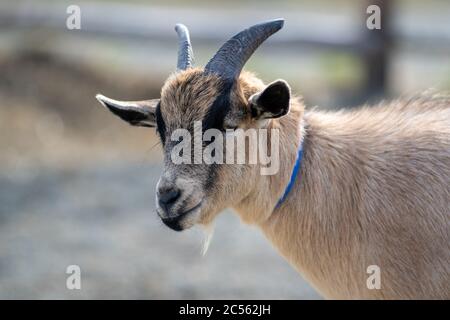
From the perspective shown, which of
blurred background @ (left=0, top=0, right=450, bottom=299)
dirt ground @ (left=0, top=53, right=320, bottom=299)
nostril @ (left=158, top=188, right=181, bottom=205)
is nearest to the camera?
nostril @ (left=158, top=188, right=181, bottom=205)

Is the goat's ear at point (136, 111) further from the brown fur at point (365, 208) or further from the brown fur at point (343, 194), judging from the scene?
the brown fur at point (365, 208)

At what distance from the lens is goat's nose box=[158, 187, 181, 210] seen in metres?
4.75

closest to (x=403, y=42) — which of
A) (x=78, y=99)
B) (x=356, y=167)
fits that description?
(x=78, y=99)

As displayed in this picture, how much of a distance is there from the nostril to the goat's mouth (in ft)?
0.32

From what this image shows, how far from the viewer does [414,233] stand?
16.6 ft

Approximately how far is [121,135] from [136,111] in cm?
713

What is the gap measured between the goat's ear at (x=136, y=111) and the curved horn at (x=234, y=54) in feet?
1.70

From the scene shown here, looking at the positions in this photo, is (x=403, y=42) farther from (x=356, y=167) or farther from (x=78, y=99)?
(x=356, y=167)

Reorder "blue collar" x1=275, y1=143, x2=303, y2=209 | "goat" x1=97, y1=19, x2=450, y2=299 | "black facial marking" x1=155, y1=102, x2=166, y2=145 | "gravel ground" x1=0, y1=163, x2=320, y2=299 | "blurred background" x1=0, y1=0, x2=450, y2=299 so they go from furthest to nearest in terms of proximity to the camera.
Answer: "blurred background" x1=0, y1=0, x2=450, y2=299 → "gravel ground" x1=0, y1=163, x2=320, y2=299 → "blue collar" x1=275, y1=143, x2=303, y2=209 → "black facial marking" x1=155, y1=102, x2=166, y2=145 → "goat" x1=97, y1=19, x2=450, y2=299

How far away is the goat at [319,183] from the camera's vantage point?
4871mm

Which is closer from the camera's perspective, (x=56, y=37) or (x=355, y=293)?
(x=355, y=293)

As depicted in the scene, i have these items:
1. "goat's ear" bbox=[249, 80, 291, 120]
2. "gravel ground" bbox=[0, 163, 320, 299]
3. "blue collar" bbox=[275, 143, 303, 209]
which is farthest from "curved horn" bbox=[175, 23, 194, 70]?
"gravel ground" bbox=[0, 163, 320, 299]

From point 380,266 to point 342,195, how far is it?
51 centimetres

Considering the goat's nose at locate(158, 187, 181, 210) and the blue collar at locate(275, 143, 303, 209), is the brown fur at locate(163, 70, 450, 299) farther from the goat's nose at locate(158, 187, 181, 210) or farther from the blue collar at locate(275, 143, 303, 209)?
the goat's nose at locate(158, 187, 181, 210)
